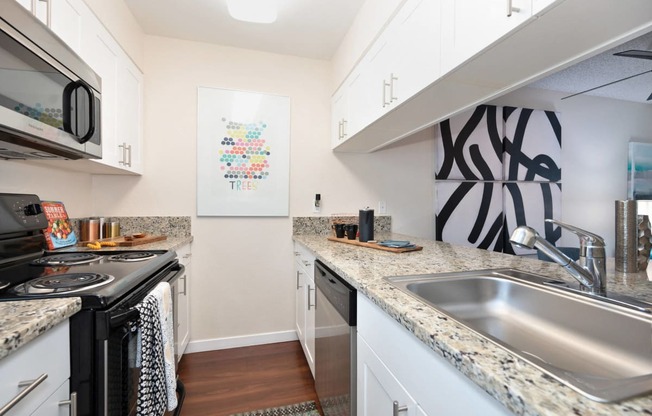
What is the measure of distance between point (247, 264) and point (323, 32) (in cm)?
197

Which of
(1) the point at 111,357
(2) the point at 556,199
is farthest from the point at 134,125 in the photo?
(2) the point at 556,199

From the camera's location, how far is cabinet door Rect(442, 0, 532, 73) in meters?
0.82

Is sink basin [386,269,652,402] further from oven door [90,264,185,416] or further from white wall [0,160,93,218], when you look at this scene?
white wall [0,160,93,218]

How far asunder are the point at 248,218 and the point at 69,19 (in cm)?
157

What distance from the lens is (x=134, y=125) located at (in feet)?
6.69

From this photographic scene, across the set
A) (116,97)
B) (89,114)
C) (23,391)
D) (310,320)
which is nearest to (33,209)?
(89,114)

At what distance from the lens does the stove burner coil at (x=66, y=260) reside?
121 centimetres

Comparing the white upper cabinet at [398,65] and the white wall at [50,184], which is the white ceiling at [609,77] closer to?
the white upper cabinet at [398,65]

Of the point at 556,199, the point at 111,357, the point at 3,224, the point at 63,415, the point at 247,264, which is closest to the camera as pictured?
the point at 63,415

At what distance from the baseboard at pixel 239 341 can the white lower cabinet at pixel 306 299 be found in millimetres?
155

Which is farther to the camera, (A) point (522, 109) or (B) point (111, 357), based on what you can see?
(A) point (522, 109)

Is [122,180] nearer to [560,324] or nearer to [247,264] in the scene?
[247,264]

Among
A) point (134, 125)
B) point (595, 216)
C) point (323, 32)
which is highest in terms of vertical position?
point (323, 32)

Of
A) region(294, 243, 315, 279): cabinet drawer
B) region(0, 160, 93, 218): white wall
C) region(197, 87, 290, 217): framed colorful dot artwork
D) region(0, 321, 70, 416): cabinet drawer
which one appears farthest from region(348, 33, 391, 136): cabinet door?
region(0, 160, 93, 218): white wall
